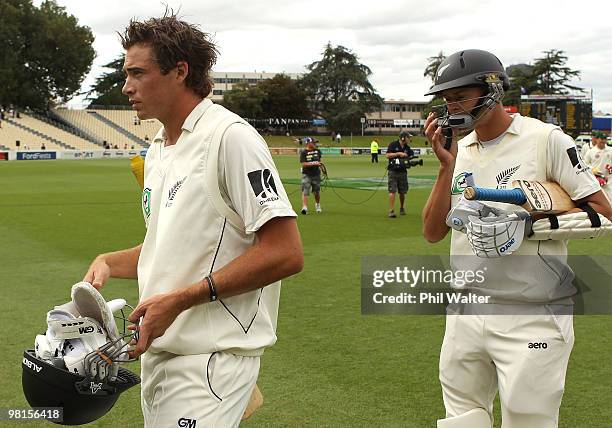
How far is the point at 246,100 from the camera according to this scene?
314 feet

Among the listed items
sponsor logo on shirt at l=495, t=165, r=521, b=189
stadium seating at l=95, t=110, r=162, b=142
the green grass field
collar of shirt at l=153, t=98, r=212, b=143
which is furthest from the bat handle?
stadium seating at l=95, t=110, r=162, b=142

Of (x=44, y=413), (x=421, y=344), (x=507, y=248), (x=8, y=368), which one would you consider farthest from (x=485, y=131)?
(x=8, y=368)

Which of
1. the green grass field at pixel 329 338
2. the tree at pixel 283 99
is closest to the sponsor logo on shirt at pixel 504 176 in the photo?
the green grass field at pixel 329 338

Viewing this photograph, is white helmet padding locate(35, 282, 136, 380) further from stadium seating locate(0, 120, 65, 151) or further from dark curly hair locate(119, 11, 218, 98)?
stadium seating locate(0, 120, 65, 151)

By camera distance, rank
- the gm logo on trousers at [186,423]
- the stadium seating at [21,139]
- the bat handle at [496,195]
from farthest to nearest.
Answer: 1. the stadium seating at [21,139]
2. the bat handle at [496,195]
3. the gm logo on trousers at [186,423]

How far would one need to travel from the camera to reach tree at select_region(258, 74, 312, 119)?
99.9m

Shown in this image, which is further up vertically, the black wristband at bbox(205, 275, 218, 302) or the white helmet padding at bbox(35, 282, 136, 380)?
the black wristband at bbox(205, 275, 218, 302)

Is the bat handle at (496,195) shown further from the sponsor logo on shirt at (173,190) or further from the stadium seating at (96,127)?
the stadium seating at (96,127)

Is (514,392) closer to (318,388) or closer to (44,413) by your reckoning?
(44,413)

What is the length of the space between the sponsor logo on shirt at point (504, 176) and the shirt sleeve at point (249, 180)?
1.34 metres

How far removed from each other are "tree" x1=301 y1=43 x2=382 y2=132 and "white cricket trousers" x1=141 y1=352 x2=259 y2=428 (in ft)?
337

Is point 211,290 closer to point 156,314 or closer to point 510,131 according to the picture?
point 156,314

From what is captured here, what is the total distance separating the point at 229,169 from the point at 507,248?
134 centimetres

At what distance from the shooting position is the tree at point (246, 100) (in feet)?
314
